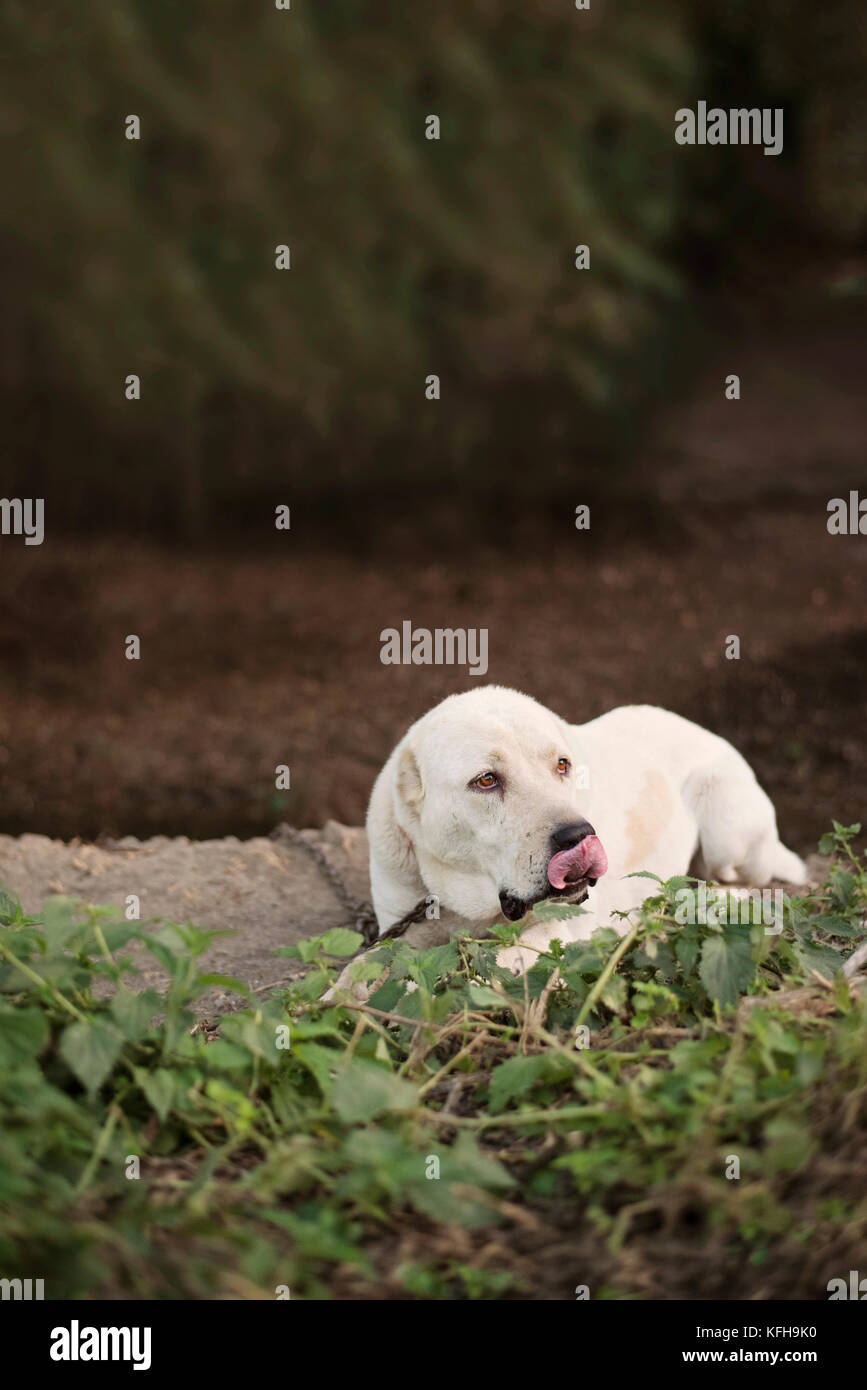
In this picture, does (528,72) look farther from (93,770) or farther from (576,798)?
(576,798)

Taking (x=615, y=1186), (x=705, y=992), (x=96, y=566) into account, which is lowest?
(x=615, y=1186)

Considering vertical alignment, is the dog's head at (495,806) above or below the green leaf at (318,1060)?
above

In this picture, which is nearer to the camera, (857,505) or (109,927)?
(109,927)

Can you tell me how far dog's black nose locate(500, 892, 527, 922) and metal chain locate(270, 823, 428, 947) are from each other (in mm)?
416

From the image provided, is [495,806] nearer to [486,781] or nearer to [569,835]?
[486,781]

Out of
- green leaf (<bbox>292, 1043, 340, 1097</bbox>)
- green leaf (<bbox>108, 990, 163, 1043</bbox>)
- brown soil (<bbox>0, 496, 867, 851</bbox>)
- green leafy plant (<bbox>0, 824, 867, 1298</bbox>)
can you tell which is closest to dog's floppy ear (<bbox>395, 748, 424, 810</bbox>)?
green leafy plant (<bbox>0, 824, 867, 1298</bbox>)

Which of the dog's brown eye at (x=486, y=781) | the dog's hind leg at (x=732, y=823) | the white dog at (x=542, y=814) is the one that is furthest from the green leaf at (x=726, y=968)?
the dog's hind leg at (x=732, y=823)

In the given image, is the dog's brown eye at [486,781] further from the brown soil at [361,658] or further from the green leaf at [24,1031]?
the brown soil at [361,658]

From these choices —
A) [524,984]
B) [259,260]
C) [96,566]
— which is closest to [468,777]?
[524,984]

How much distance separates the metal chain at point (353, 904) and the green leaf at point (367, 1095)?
1551 millimetres

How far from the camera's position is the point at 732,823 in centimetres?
417

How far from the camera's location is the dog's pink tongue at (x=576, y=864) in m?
2.95

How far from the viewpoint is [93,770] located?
6820 millimetres

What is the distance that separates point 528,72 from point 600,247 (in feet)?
4.84
